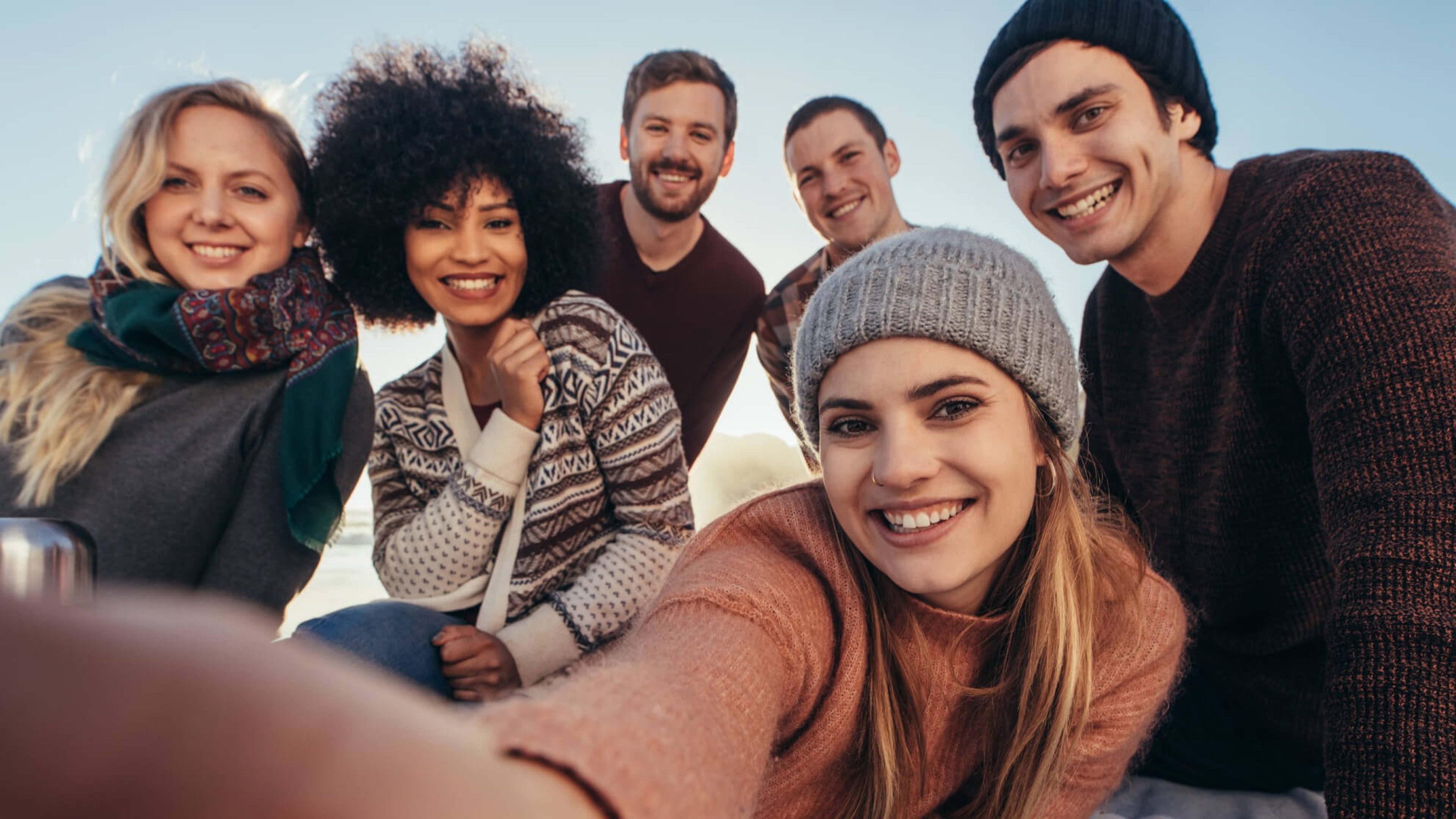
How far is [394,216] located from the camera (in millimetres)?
2613

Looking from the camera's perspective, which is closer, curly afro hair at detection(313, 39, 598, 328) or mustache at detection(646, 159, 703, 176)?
curly afro hair at detection(313, 39, 598, 328)

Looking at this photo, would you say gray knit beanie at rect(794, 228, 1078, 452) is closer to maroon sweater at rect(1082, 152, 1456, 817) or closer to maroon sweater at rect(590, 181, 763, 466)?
maroon sweater at rect(1082, 152, 1456, 817)

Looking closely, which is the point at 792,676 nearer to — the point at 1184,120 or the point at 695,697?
the point at 695,697

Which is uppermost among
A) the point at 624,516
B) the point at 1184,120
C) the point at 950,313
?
the point at 1184,120

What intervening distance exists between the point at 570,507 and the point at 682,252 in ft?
6.00

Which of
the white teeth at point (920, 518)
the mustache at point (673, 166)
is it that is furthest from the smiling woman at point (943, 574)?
the mustache at point (673, 166)

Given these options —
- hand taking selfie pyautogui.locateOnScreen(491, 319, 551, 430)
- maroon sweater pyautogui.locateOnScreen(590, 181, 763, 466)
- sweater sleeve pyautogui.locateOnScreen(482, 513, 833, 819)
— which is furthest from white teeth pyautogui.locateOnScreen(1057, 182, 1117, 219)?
maroon sweater pyautogui.locateOnScreen(590, 181, 763, 466)

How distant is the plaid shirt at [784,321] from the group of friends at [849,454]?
379 mm

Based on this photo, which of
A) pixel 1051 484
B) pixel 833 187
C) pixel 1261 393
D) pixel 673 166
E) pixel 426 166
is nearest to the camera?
pixel 1051 484

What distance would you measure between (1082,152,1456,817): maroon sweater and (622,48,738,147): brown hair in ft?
6.79

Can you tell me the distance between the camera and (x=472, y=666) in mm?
2055

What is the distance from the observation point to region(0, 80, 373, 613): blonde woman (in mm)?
2293

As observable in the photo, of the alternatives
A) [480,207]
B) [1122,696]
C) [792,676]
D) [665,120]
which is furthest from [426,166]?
[1122,696]

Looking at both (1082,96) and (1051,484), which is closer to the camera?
(1051,484)
